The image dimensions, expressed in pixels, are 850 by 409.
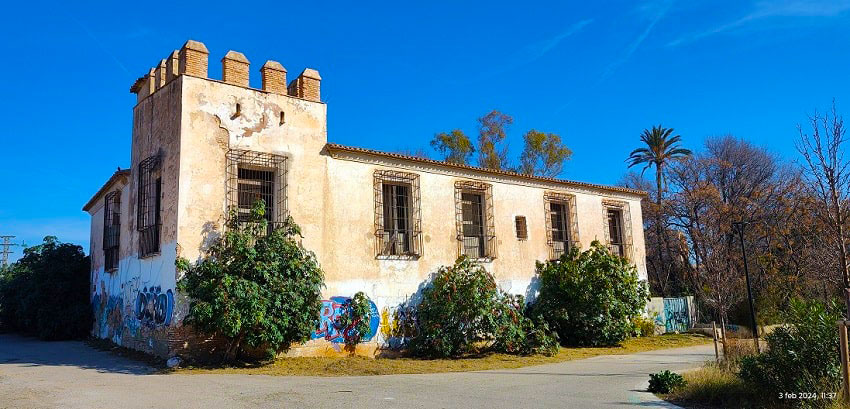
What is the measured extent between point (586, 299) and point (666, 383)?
9.10 metres

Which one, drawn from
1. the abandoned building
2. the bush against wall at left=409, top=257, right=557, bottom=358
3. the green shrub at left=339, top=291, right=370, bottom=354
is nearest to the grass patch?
the bush against wall at left=409, top=257, right=557, bottom=358

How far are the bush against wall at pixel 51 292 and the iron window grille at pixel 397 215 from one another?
1145 centimetres

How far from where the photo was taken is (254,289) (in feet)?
43.2

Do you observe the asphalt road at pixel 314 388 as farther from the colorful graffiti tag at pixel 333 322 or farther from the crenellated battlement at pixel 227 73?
the crenellated battlement at pixel 227 73

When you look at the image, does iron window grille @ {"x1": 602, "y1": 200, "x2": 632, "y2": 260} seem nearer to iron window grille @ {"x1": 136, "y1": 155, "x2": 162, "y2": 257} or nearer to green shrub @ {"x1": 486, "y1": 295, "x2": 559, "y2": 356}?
green shrub @ {"x1": 486, "y1": 295, "x2": 559, "y2": 356}

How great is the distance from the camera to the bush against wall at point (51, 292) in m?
20.9

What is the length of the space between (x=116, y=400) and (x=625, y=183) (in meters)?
34.1

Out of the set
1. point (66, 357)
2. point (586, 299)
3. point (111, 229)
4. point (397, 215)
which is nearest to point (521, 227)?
point (586, 299)

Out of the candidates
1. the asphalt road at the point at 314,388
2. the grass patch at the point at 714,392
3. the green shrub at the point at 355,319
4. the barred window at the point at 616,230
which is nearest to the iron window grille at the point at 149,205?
the asphalt road at the point at 314,388

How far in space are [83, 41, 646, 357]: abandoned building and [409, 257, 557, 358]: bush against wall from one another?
2.53 ft

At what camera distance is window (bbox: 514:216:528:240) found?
20.3 meters

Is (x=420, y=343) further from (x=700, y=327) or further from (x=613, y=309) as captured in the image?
(x=700, y=327)

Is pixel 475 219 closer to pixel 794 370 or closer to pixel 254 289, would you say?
pixel 254 289

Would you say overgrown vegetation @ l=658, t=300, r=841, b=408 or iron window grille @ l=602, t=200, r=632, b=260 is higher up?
iron window grille @ l=602, t=200, r=632, b=260
